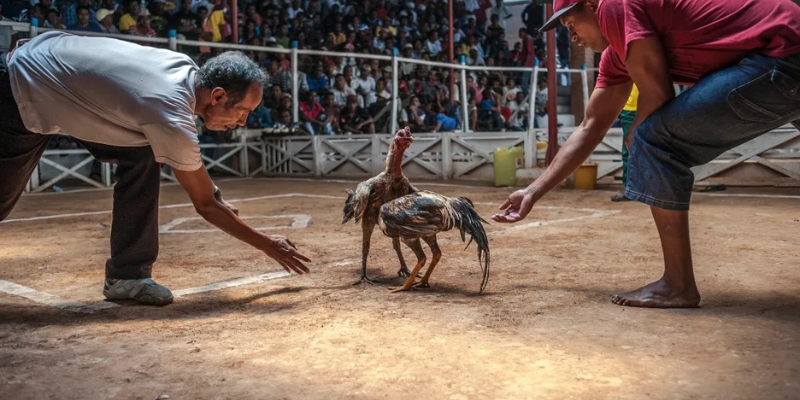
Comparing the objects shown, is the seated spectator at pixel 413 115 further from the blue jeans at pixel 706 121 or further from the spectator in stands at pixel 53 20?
the blue jeans at pixel 706 121

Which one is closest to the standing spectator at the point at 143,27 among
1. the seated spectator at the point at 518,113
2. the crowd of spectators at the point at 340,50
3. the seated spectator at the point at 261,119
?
the crowd of spectators at the point at 340,50

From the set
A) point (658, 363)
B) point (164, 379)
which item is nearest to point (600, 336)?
point (658, 363)

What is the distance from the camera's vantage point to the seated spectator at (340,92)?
16141mm

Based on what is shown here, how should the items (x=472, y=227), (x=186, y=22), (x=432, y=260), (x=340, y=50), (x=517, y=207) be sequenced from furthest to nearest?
(x=340, y=50), (x=186, y=22), (x=432, y=260), (x=472, y=227), (x=517, y=207)

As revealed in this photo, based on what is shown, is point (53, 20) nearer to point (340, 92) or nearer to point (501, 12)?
point (340, 92)

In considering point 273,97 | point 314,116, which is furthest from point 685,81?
point 314,116

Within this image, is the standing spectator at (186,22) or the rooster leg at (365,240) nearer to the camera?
the rooster leg at (365,240)

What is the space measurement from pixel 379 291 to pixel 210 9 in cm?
1246

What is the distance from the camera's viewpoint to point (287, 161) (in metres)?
16.1

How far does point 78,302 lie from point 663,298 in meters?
2.95

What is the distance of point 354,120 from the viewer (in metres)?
16.3

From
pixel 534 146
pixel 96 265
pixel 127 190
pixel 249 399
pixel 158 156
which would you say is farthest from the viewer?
pixel 534 146

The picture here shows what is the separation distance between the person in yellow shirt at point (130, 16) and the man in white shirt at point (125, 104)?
1113 centimetres

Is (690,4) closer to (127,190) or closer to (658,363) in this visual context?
(658,363)
